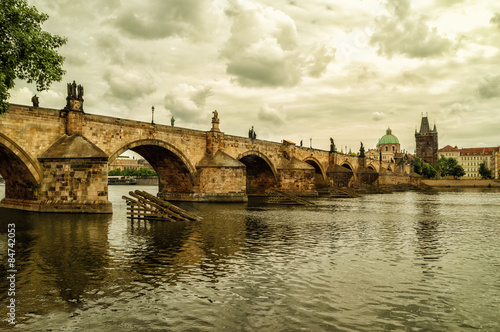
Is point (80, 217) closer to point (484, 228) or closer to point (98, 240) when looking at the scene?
point (98, 240)

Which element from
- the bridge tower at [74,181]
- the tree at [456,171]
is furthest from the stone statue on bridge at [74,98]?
the tree at [456,171]

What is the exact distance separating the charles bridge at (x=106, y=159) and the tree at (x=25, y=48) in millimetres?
7660

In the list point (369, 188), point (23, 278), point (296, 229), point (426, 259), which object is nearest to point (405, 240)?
point (426, 259)

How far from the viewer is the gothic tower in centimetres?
15385

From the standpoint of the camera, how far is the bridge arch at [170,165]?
33.0m

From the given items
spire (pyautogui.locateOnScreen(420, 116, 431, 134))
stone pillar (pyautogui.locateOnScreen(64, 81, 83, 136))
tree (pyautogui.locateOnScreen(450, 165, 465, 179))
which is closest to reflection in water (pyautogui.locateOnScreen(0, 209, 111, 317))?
stone pillar (pyautogui.locateOnScreen(64, 81, 83, 136))

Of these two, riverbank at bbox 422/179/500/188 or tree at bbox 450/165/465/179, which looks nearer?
riverbank at bbox 422/179/500/188

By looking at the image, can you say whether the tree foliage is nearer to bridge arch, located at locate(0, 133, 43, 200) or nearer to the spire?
the spire

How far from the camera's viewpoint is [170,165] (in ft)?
119

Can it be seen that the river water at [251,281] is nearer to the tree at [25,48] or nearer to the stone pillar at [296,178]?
the tree at [25,48]

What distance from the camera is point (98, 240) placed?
45.2 ft

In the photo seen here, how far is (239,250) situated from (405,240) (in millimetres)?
6691

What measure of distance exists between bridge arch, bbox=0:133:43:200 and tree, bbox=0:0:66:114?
8.27 m

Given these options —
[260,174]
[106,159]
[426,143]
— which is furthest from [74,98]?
[426,143]
